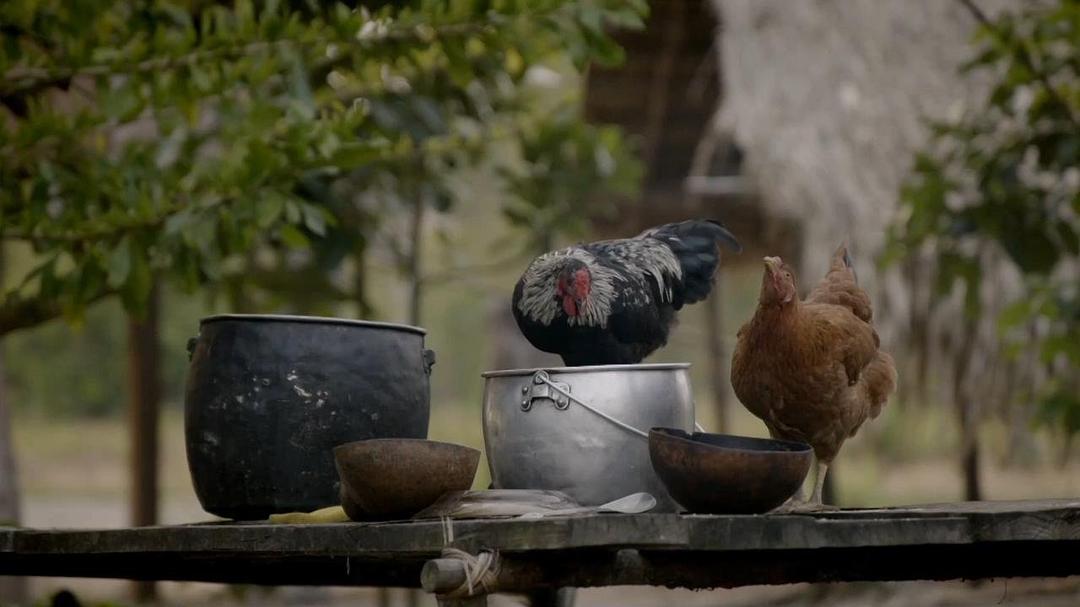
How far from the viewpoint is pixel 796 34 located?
7.89 m

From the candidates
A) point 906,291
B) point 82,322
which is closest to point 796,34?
point 906,291

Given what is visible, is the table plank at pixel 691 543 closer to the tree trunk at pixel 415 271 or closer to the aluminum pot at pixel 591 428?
the aluminum pot at pixel 591 428

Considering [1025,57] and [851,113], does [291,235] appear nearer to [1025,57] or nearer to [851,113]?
[1025,57]

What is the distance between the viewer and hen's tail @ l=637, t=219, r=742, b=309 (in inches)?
138

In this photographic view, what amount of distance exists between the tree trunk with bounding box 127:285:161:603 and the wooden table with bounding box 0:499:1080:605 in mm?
4055

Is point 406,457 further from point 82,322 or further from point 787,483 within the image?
point 82,322

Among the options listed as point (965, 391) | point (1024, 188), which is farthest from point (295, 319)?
point (965, 391)

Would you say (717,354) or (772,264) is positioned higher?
(772,264)

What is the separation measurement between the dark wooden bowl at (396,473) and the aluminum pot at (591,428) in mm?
160

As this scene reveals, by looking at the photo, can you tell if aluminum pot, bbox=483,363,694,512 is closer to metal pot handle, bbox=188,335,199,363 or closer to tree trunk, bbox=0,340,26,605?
metal pot handle, bbox=188,335,199,363

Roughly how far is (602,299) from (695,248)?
74 cm

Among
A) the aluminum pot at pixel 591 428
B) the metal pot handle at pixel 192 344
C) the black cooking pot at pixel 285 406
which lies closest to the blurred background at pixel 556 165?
the metal pot handle at pixel 192 344

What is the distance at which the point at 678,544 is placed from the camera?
6.13ft

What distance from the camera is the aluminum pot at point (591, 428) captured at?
2.38 metres
